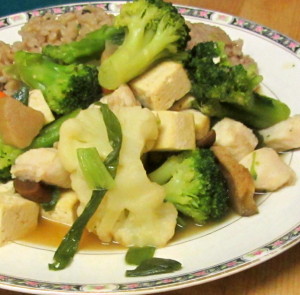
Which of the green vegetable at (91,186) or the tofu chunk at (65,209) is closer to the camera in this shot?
the green vegetable at (91,186)

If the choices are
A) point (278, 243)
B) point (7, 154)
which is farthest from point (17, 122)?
point (278, 243)

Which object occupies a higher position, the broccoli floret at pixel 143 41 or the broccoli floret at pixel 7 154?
the broccoli floret at pixel 143 41

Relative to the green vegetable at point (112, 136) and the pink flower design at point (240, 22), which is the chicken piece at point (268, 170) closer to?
the green vegetable at point (112, 136)

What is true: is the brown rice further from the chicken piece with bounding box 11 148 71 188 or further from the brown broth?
the brown broth

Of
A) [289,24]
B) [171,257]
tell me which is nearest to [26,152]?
[171,257]

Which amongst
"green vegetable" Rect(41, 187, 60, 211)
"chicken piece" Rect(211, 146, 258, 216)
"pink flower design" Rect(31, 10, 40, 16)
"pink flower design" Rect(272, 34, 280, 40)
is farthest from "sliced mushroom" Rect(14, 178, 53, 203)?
"pink flower design" Rect(272, 34, 280, 40)

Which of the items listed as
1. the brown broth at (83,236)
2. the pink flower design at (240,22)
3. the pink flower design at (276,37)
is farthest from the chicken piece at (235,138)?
the pink flower design at (240,22)

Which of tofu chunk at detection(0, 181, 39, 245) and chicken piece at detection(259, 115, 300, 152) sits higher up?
chicken piece at detection(259, 115, 300, 152)

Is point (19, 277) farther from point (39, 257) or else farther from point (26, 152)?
point (26, 152)
